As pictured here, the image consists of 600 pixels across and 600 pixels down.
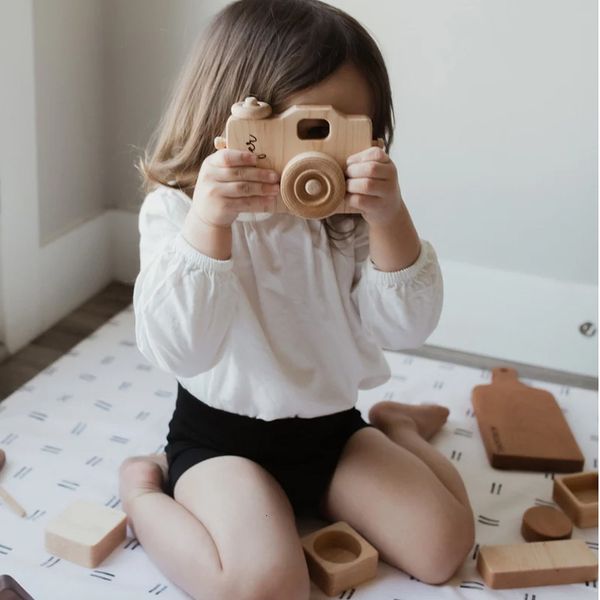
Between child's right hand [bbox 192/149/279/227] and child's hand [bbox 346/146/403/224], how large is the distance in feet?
0.20

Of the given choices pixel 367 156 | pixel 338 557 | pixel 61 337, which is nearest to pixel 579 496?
pixel 338 557

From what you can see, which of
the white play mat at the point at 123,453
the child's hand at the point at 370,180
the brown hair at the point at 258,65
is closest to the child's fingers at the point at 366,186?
the child's hand at the point at 370,180

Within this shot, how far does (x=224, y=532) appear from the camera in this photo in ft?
2.79

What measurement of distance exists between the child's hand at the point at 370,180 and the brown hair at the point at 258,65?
87 mm

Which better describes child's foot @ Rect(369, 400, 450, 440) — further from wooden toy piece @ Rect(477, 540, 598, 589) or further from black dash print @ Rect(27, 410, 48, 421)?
black dash print @ Rect(27, 410, 48, 421)

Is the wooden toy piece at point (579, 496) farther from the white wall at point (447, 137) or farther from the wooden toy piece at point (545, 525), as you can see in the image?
the white wall at point (447, 137)

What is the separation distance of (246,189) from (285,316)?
180 mm

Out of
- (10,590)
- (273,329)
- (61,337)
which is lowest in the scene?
(61,337)

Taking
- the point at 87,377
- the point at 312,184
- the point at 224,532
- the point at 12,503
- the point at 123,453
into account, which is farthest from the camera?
the point at 87,377

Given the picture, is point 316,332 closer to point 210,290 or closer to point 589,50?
point 210,290

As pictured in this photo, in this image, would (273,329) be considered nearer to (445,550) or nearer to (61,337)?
(445,550)

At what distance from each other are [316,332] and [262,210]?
0.58 feet

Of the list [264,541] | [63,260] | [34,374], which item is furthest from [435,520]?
[63,260]

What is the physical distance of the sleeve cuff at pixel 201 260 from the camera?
31.6 inches
